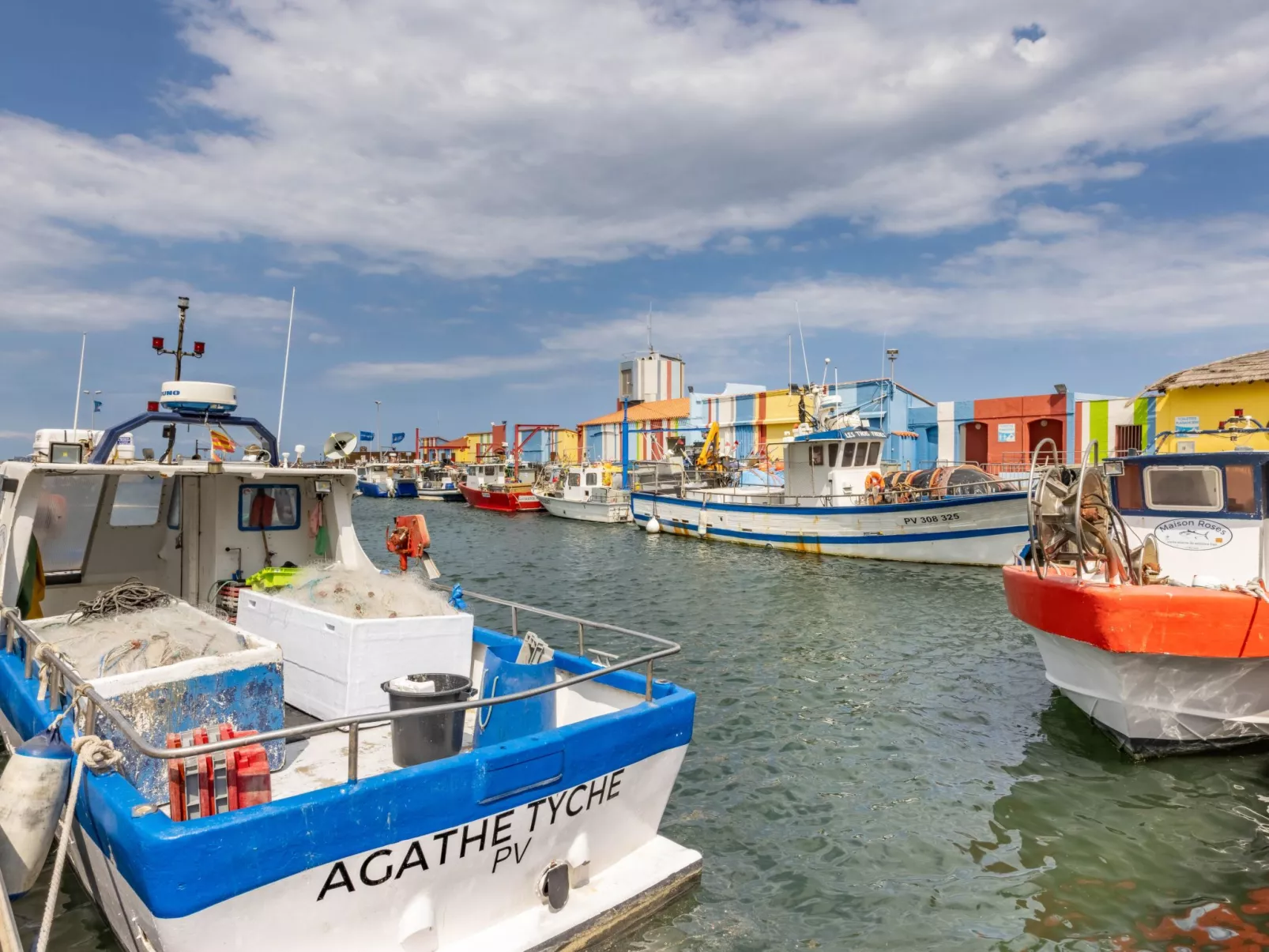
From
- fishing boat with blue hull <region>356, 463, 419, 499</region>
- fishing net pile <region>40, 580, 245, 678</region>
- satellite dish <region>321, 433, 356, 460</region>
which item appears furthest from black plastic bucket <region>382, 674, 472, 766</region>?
fishing boat with blue hull <region>356, 463, 419, 499</region>

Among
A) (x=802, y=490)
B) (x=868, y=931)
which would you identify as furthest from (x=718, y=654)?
(x=802, y=490)

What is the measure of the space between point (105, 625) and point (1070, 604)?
27.3 feet

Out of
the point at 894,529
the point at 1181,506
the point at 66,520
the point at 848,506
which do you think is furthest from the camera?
the point at 848,506

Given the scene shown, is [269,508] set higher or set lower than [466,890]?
higher

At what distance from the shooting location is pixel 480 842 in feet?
13.6

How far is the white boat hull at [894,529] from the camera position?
22547 mm

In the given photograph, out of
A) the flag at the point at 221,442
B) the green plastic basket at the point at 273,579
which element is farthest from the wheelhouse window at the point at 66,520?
the green plastic basket at the point at 273,579

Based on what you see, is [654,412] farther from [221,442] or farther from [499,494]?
[221,442]

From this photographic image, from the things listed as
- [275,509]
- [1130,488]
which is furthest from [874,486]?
[275,509]

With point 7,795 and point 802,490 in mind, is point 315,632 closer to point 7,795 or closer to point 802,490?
point 7,795

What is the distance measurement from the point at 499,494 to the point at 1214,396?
3861 cm

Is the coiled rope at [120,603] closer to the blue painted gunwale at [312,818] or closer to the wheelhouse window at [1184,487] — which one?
the blue painted gunwale at [312,818]

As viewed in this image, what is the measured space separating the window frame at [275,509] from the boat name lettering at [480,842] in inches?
213

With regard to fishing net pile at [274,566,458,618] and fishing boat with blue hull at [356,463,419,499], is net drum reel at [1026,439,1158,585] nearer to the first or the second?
fishing net pile at [274,566,458,618]
